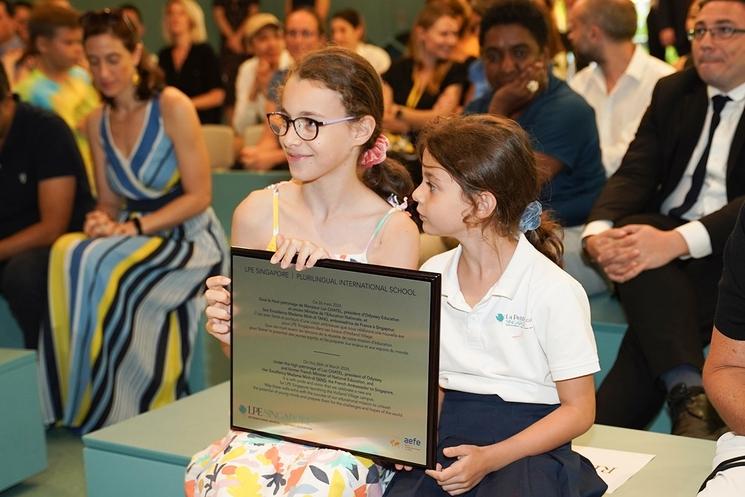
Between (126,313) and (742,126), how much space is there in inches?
83.8

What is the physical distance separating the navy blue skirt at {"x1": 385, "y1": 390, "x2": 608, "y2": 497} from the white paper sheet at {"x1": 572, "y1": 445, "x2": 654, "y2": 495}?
145mm

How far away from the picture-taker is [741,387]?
1.85m

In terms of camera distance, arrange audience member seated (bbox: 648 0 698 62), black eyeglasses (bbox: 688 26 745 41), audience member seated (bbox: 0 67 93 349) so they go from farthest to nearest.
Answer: audience member seated (bbox: 648 0 698 62), audience member seated (bbox: 0 67 93 349), black eyeglasses (bbox: 688 26 745 41)

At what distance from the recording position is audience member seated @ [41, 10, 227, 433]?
→ 369cm

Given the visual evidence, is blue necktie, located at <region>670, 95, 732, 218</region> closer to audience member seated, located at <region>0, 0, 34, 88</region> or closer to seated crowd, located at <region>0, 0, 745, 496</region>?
seated crowd, located at <region>0, 0, 745, 496</region>

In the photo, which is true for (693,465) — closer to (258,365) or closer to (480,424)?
(480,424)

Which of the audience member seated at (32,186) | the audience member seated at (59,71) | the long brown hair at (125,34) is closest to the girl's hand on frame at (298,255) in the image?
the long brown hair at (125,34)

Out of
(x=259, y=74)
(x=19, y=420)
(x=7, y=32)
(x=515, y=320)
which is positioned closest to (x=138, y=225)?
(x=19, y=420)

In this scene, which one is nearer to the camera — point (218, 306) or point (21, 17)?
point (218, 306)

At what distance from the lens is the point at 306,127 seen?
2.10 metres

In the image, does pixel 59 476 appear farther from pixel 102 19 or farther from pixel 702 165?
pixel 702 165

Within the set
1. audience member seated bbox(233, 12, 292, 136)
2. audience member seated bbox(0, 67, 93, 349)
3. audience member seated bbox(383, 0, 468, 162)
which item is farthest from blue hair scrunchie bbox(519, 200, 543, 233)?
audience member seated bbox(233, 12, 292, 136)

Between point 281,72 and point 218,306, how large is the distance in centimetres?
351

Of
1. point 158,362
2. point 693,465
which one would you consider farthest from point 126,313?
point 693,465
